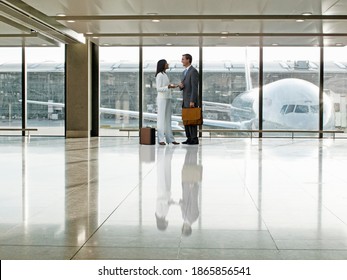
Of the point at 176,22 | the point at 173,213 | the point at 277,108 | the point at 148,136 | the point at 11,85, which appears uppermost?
the point at 176,22

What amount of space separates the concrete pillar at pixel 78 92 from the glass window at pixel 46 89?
5.17 ft

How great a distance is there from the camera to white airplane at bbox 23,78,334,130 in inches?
826

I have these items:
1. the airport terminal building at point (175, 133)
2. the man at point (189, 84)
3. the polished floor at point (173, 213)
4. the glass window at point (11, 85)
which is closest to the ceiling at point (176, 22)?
the airport terminal building at point (175, 133)

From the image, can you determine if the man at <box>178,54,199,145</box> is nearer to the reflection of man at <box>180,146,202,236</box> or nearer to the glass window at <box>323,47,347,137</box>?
the reflection of man at <box>180,146,202,236</box>

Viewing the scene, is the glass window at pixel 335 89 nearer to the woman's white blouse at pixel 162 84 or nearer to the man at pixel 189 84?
the man at pixel 189 84

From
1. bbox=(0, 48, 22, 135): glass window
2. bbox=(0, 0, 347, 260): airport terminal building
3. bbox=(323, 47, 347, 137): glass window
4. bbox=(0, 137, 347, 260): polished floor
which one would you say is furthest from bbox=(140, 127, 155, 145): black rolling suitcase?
bbox=(323, 47, 347, 137): glass window

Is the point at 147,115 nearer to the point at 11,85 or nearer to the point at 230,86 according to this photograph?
the point at 230,86

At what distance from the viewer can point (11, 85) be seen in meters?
21.4

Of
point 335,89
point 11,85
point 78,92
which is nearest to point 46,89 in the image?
point 11,85

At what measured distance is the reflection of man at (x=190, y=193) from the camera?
12.0ft

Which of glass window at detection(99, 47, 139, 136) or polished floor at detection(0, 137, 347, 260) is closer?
polished floor at detection(0, 137, 347, 260)

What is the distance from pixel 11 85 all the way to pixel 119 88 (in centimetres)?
448

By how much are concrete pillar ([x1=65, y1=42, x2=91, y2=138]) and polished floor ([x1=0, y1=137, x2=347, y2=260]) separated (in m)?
12.4
